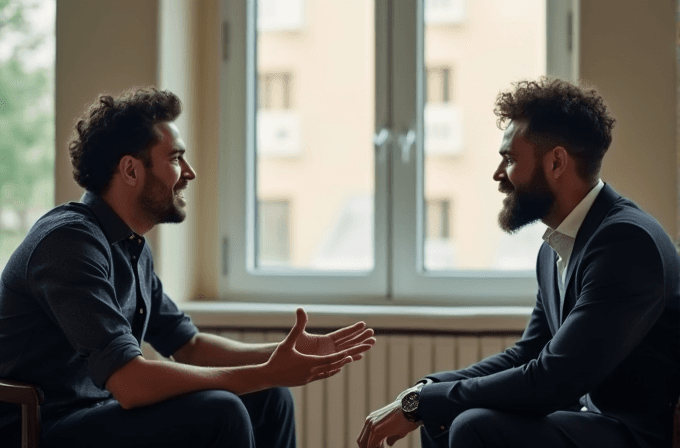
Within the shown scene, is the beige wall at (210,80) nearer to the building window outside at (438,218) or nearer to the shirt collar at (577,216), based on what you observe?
the building window outside at (438,218)

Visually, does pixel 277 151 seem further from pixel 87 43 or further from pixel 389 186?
pixel 87 43

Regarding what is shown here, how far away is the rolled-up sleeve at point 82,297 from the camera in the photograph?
1.39 metres

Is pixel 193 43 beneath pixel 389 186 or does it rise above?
above

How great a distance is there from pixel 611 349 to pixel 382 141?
4.51 feet

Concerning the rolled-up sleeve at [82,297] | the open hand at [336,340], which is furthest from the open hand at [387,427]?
the rolled-up sleeve at [82,297]

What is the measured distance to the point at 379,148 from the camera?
2.57 m

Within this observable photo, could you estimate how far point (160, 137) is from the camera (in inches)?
68.7

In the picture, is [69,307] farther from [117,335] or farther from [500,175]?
[500,175]

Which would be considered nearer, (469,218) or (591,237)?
(591,237)

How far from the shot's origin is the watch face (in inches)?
59.8

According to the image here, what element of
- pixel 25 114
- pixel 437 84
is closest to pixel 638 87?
pixel 437 84

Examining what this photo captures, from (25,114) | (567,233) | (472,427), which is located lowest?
(472,427)

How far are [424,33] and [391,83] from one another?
0.74 feet

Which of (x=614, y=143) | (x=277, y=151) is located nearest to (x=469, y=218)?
Answer: (x=614, y=143)
